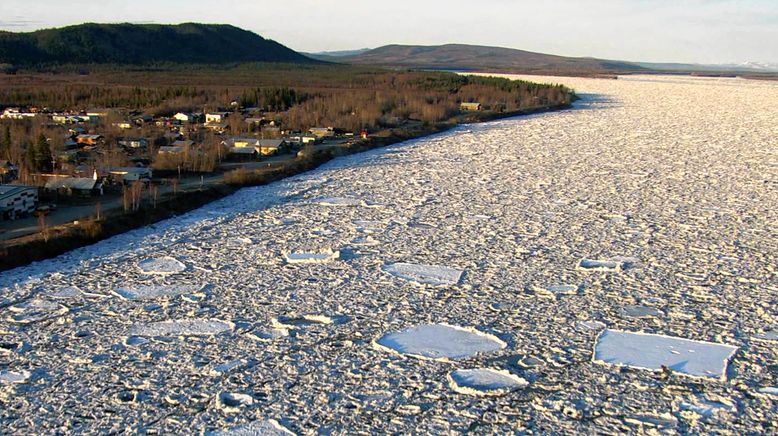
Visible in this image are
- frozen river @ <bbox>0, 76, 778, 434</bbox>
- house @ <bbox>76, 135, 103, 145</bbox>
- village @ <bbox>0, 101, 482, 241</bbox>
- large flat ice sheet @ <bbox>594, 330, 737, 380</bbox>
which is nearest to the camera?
frozen river @ <bbox>0, 76, 778, 434</bbox>

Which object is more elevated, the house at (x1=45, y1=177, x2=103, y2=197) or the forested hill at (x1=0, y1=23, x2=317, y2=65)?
the forested hill at (x1=0, y1=23, x2=317, y2=65)

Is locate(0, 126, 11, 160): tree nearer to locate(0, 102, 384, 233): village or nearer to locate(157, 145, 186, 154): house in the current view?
locate(0, 102, 384, 233): village

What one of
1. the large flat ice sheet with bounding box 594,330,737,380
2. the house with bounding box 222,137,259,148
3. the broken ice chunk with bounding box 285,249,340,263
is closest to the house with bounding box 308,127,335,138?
the house with bounding box 222,137,259,148

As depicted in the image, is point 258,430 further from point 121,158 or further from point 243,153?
point 243,153

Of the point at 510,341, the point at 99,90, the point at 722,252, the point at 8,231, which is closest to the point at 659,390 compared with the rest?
the point at 510,341

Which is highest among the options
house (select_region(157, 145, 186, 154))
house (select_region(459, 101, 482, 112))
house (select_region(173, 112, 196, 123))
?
house (select_region(459, 101, 482, 112))

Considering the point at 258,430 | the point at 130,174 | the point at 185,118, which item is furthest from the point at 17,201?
the point at 185,118
